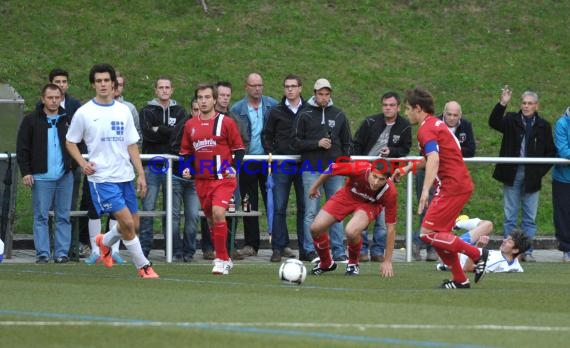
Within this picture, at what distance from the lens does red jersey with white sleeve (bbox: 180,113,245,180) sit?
588 inches

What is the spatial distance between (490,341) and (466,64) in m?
20.3

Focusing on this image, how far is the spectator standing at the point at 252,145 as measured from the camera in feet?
60.3

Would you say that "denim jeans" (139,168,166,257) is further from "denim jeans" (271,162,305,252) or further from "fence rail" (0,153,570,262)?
"denim jeans" (271,162,305,252)

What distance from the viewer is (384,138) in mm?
18344

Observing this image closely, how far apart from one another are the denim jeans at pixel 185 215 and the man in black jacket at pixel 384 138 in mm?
2277

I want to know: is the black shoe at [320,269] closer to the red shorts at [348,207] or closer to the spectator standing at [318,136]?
the red shorts at [348,207]

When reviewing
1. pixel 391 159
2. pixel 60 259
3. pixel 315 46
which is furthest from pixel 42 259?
pixel 315 46

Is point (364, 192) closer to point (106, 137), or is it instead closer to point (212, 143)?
point (212, 143)

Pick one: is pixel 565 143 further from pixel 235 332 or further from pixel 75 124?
pixel 235 332

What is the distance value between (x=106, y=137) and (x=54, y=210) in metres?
3.47

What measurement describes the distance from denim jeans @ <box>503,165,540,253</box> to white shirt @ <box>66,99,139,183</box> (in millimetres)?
6504

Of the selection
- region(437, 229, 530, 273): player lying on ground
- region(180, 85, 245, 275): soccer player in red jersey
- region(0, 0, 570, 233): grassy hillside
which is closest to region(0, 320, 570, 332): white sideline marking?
region(180, 85, 245, 275): soccer player in red jersey

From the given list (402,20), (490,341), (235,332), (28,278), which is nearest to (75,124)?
(28,278)

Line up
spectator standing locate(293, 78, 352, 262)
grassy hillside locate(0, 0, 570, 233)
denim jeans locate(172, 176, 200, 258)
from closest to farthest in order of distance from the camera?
spectator standing locate(293, 78, 352, 262), denim jeans locate(172, 176, 200, 258), grassy hillside locate(0, 0, 570, 233)
